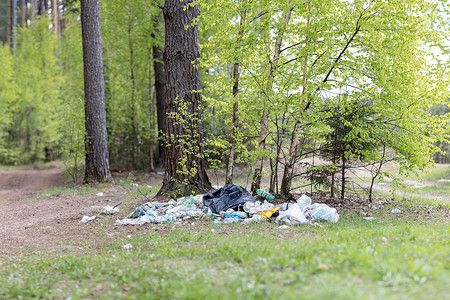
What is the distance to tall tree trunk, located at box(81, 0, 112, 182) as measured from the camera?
448 inches

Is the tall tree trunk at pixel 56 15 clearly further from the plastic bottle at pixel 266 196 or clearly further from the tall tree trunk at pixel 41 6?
the plastic bottle at pixel 266 196

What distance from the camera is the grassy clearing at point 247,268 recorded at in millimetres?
2691

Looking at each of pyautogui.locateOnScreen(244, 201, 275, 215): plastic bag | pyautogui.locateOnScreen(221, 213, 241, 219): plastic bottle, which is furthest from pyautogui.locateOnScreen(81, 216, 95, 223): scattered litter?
pyautogui.locateOnScreen(244, 201, 275, 215): plastic bag

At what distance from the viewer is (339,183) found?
8.28 metres

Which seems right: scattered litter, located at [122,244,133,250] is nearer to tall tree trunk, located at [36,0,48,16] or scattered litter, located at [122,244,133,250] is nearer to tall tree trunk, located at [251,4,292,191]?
tall tree trunk, located at [251,4,292,191]

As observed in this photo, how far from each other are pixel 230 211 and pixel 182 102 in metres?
2.72

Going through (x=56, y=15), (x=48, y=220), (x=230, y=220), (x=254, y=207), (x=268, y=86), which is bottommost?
(x=48, y=220)

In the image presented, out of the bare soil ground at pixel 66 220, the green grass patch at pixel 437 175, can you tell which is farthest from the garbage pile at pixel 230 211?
the green grass patch at pixel 437 175

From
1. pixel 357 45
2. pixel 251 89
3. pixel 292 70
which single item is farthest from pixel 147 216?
pixel 357 45

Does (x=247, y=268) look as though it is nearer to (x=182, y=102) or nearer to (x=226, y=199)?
(x=226, y=199)

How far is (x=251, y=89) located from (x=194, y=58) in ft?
5.09

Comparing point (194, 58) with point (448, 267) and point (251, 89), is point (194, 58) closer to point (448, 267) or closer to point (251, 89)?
point (251, 89)

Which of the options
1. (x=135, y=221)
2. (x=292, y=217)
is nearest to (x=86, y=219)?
(x=135, y=221)

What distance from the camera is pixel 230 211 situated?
20.7 feet
